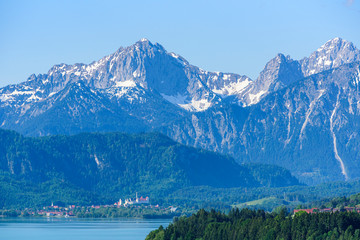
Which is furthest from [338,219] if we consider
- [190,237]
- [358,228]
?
[190,237]

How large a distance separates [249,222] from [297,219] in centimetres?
1366

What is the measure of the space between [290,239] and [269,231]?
583 centimetres

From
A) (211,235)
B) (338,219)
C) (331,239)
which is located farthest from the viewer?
(211,235)

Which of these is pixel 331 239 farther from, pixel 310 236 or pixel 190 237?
pixel 190 237

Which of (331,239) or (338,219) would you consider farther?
(338,219)

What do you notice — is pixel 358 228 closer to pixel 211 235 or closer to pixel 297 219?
pixel 297 219

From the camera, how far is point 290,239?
178 m

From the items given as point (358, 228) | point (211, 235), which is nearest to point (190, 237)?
point (211, 235)

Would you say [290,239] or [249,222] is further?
[249,222]

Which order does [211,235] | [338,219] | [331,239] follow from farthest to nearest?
[211,235]
[338,219]
[331,239]

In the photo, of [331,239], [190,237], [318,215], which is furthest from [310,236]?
[190,237]

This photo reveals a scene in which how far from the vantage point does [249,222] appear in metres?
198

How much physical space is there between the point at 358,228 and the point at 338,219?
4.20 metres

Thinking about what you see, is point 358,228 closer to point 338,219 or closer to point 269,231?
point 338,219
